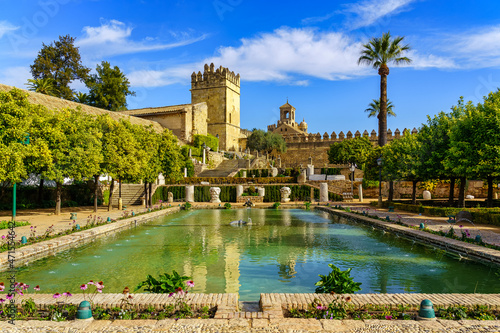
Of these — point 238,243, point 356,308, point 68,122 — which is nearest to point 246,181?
point 68,122

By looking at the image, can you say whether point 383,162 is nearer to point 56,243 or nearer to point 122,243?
point 122,243

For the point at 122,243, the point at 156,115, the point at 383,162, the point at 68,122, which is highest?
the point at 156,115

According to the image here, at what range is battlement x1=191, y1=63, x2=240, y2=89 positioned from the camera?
59500mm

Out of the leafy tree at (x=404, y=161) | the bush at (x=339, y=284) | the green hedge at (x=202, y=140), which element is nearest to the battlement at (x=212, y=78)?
the green hedge at (x=202, y=140)

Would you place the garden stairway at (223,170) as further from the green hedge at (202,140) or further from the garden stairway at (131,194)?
the garden stairway at (131,194)

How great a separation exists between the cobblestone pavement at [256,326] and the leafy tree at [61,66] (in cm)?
4324

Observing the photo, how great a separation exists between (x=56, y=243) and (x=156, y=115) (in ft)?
136

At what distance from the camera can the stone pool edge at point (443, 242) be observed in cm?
793

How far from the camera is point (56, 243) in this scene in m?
9.40

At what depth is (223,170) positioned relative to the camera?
39219mm

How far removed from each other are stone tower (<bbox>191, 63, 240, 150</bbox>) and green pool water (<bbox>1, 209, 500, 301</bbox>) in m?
47.2

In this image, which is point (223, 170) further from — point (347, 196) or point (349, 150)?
point (349, 150)

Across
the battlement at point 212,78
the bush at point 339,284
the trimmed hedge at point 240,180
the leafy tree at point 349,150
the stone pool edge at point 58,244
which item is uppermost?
the battlement at point 212,78

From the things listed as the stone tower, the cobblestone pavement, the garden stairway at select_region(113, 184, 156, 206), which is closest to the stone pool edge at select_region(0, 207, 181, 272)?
the cobblestone pavement
